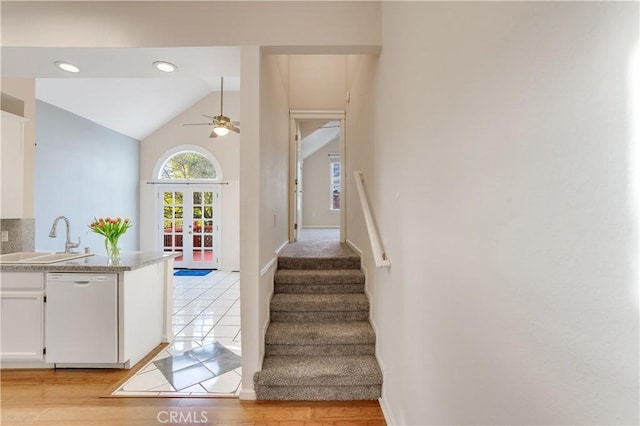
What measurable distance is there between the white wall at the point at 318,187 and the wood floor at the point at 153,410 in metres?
6.84

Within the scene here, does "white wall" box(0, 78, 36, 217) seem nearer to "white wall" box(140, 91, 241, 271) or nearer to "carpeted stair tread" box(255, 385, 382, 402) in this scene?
"carpeted stair tread" box(255, 385, 382, 402)

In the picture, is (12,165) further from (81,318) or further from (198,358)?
(198,358)

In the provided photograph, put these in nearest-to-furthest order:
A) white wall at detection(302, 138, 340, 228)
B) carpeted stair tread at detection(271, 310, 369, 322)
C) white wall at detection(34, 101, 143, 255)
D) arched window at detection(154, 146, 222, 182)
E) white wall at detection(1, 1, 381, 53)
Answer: white wall at detection(1, 1, 381, 53) → carpeted stair tread at detection(271, 310, 369, 322) → white wall at detection(34, 101, 143, 255) → arched window at detection(154, 146, 222, 182) → white wall at detection(302, 138, 340, 228)

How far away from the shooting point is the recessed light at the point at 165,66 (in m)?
2.34

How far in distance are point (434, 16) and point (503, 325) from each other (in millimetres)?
1194

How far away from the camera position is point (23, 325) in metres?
2.54

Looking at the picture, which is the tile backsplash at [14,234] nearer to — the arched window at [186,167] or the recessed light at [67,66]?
the recessed light at [67,66]

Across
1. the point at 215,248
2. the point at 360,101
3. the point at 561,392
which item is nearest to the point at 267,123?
Answer: the point at 360,101

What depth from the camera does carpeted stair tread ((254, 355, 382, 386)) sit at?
7.04ft

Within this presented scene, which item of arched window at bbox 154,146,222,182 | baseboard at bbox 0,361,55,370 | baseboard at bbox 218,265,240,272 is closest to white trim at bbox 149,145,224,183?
arched window at bbox 154,146,222,182

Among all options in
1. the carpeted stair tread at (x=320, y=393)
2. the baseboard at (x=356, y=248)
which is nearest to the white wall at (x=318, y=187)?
the baseboard at (x=356, y=248)

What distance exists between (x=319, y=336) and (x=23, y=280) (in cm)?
260

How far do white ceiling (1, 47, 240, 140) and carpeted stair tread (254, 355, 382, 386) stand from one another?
2405mm

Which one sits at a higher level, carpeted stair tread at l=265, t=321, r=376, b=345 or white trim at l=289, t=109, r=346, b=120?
white trim at l=289, t=109, r=346, b=120
